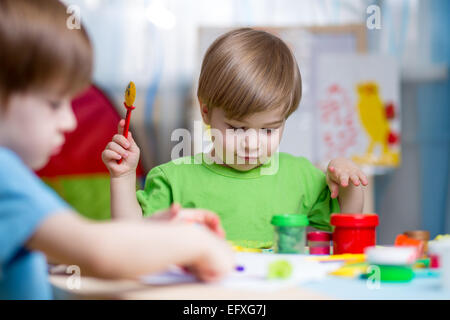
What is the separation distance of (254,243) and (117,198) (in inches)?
9.7

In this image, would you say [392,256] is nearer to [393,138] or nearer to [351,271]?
[351,271]

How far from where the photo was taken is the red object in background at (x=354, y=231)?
2.57ft

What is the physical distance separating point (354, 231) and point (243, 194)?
0.33 m

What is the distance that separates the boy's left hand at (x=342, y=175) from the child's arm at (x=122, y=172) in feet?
1.10

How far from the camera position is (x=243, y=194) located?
1.09 m

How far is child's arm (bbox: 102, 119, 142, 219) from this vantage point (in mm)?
944

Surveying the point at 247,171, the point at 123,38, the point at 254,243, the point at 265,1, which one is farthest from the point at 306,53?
the point at 254,243

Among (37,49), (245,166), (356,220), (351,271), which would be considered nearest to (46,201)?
(37,49)

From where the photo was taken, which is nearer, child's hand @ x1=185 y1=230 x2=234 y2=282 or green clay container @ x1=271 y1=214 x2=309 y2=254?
child's hand @ x1=185 y1=230 x2=234 y2=282

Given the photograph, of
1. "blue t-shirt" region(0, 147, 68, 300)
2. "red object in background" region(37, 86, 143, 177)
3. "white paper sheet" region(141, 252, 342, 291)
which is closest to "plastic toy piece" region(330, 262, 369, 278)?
"white paper sheet" region(141, 252, 342, 291)

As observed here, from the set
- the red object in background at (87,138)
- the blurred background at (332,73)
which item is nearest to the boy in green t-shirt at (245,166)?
the red object in background at (87,138)

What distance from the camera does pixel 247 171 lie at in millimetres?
1120

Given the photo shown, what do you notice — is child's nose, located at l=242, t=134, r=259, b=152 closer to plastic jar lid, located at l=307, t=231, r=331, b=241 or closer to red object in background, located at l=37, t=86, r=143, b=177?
plastic jar lid, located at l=307, t=231, r=331, b=241
